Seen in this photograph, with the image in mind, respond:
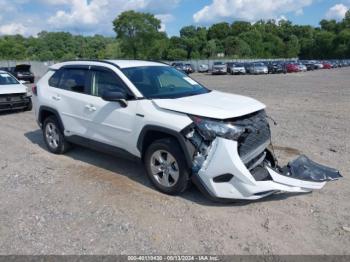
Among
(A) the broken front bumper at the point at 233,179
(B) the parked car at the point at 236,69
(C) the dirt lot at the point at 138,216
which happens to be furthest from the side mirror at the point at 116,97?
(B) the parked car at the point at 236,69

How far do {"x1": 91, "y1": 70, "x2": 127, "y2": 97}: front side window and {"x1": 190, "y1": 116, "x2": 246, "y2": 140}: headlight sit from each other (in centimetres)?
156

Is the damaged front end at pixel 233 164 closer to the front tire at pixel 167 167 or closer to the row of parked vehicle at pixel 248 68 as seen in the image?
the front tire at pixel 167 167

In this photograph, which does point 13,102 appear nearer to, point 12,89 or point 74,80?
point 12,89

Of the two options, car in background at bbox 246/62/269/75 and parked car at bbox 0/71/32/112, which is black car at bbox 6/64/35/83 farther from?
car in background at bbox 246/62/269/75

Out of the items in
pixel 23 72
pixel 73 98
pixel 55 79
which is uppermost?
pixel 55 79

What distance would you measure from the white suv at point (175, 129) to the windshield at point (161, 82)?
15mm

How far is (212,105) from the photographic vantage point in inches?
192

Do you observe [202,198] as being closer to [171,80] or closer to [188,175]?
[188,175]

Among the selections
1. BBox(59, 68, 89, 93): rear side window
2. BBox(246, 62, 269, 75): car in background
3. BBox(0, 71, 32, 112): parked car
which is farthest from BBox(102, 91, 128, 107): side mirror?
BBox(246, 62, 269, 75): car in background

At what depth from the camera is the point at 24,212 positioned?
188 inches

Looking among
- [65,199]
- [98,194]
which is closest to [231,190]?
[98,194]

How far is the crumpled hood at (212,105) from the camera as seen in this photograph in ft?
15.2

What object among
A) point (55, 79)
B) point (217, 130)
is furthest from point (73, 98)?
point (217, 130)

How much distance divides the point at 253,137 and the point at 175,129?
102 cm
